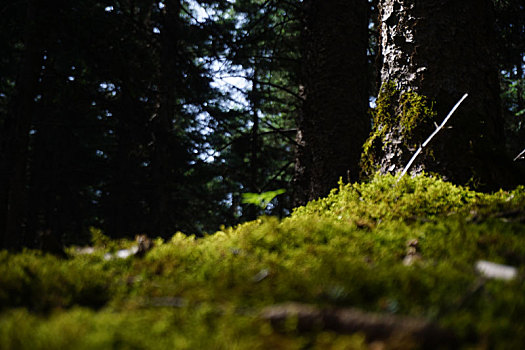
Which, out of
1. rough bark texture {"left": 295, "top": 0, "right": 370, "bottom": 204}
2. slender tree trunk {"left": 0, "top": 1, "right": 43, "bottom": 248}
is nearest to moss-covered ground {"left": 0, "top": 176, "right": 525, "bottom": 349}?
rough bark texture {"left": 295, "top": 0, "right": 370, "bottom": 204}

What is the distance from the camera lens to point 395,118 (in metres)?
3.06

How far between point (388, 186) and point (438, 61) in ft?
4.13

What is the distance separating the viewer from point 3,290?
1.20m

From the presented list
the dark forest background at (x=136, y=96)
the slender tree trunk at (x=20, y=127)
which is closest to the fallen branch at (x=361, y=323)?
the dark forest background at (x=136, y=96)

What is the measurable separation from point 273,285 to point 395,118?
2402 millimetres

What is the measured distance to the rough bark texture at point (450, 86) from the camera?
2.79 meters

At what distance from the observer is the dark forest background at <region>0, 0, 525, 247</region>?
7.08m

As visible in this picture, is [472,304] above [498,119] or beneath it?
beneath

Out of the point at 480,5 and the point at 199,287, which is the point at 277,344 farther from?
the point at 480,5

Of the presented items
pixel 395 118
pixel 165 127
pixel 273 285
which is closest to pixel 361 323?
pixel 273 285

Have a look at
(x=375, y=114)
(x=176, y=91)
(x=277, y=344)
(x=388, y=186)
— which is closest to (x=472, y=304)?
(x=277, y=344)

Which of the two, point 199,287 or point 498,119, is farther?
point 498,119

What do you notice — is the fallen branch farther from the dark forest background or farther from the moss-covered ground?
the dark forest background

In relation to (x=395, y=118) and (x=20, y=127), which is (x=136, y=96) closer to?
(x=20, y=127)
